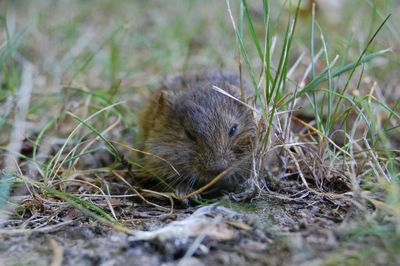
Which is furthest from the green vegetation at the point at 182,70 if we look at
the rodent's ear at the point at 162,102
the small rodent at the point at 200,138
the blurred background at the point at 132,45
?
the rodent's ear at the point at 162,102

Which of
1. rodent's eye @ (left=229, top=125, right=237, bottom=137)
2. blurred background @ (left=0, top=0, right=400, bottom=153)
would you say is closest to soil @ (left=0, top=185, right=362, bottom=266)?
rodent's eye @ (left=229, top=125, right=237, bottom=137)

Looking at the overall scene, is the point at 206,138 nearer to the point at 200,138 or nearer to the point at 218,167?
the point at 200,138

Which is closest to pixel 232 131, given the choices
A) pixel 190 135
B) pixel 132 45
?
pixel 190 135

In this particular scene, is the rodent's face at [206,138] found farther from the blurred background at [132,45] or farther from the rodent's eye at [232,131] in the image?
the blurred background at [132,45]

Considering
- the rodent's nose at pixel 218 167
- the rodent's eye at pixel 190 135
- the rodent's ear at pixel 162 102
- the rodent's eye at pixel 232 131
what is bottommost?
the rodent's nose at pixel 218 167

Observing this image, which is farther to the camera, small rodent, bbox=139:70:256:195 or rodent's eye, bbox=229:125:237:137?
rodent's eye, bbox=229:125:237:137

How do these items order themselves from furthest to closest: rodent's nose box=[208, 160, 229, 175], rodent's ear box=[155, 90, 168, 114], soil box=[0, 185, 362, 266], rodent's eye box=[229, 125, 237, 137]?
rodent's ear box=[155, 90, 168, 114] < rodent's eye box=[229, 125, 237, 137] < rodent's nose box=[208, 160, 229, 175] < soil box=[0, 185, 362, 266]

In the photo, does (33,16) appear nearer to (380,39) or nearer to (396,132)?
(380,39)

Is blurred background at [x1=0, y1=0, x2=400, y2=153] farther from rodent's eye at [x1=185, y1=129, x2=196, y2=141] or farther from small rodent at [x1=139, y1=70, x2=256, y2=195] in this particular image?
rodent's eye at [x1=185, y1=129, x2=196, y2=141]
